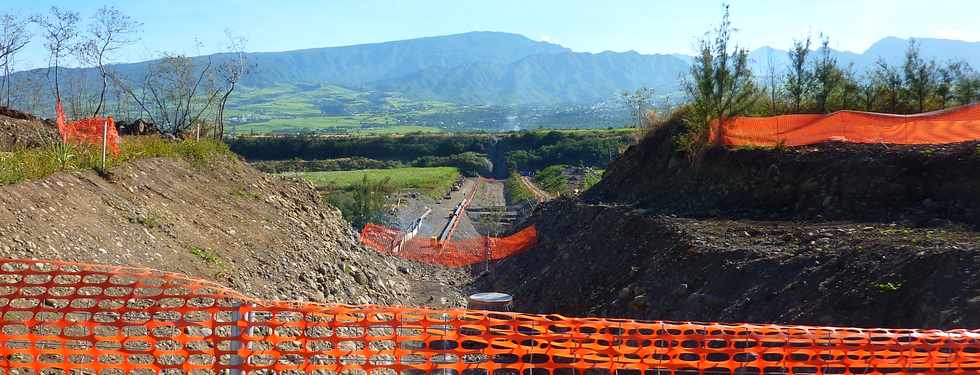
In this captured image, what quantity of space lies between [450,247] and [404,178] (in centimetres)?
3763

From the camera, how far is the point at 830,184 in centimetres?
1305

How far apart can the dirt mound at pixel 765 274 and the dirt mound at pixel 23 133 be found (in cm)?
1058

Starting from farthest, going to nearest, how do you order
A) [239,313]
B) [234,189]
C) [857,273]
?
[234,189] → [857,273] → [239,313]

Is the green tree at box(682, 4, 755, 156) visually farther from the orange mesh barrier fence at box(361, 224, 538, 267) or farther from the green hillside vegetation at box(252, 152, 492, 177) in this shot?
the green hillside vegetation at box(252, 152, 492, 177)

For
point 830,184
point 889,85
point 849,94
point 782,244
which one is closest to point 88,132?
point 782,244

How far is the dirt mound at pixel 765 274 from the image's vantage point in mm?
7340

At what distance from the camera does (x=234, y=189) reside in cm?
1645

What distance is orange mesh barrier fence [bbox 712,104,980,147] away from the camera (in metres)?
14.0

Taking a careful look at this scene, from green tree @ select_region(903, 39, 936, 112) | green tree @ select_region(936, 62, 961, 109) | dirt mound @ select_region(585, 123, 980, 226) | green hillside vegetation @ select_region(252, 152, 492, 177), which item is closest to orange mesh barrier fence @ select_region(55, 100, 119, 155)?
dirt mound @ select_region(585, 123, 980, 226)

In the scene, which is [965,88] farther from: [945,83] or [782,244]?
[782,244]

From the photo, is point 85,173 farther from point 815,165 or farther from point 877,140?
point 877,140

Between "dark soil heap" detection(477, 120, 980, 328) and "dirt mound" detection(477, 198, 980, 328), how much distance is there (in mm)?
22

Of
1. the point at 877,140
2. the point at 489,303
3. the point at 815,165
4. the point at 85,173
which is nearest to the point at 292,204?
the point at 85,173

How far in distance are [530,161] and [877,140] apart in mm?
56255
